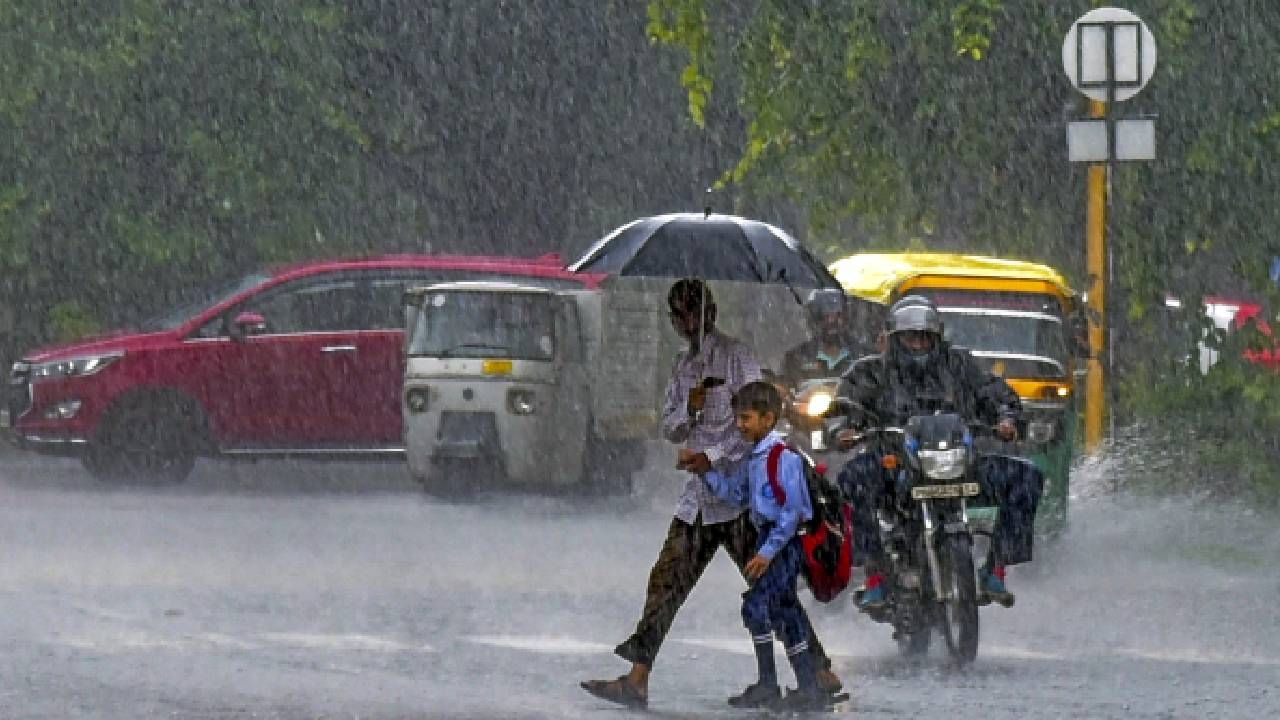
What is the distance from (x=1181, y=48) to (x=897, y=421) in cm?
1096

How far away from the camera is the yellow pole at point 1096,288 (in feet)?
74.6

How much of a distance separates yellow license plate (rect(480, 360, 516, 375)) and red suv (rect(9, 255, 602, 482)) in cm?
139

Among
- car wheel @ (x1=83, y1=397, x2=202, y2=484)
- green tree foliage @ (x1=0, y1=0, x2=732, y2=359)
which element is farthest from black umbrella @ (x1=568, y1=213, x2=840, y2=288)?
green tree foliage @ (x1=0, y1=0, x2=732, y2=359)

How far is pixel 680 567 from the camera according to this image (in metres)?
12.1

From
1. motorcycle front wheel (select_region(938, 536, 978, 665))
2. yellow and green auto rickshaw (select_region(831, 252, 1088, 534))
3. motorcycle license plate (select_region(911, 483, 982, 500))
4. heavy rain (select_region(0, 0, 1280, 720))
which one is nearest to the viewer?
heavy rain (select_region(0, 0, 1280, 720))

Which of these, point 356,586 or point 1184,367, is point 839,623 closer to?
point 356,586

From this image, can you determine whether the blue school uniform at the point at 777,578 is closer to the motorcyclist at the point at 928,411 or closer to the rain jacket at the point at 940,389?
the motorcyclist at the point at 928,411

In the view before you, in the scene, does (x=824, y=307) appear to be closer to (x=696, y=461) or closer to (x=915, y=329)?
(x=915, y=329)

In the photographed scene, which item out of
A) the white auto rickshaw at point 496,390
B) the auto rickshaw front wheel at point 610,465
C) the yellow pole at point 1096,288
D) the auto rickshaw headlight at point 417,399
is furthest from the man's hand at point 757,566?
the yellow pole at point 1096,288

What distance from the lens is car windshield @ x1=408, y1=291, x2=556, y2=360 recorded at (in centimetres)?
2262

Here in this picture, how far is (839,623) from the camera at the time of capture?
590 inches

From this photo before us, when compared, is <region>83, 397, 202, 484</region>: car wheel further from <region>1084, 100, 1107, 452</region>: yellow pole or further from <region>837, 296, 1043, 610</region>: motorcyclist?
<region>837, 296, 1043, 610</region>: motorcyclist

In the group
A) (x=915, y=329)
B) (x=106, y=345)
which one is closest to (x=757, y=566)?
(x=915, y=329)

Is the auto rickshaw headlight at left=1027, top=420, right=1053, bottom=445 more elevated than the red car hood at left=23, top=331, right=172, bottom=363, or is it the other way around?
the auto rickshaw headlight at left=1027, top=420, right=1053, bottom=445
